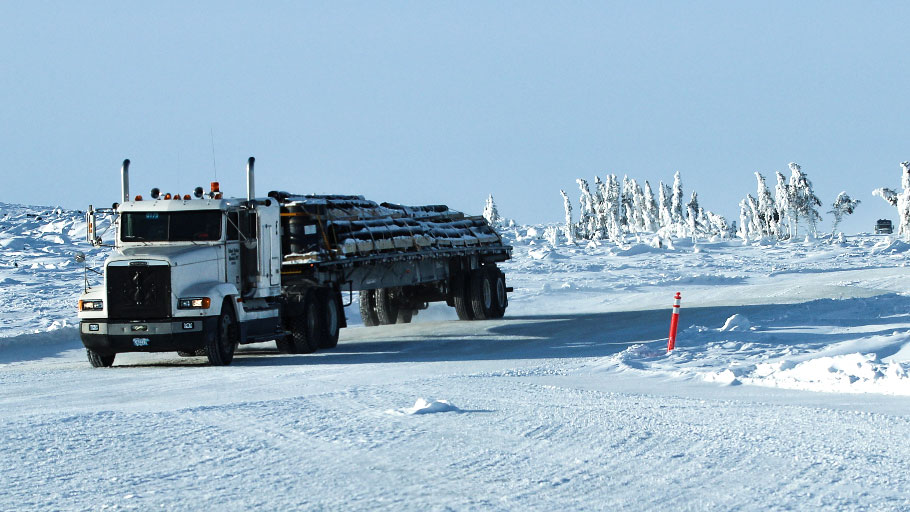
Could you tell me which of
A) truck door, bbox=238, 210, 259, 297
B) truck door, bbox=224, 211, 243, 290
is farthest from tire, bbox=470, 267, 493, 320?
truck door, bbox=224, 211, 243, 290

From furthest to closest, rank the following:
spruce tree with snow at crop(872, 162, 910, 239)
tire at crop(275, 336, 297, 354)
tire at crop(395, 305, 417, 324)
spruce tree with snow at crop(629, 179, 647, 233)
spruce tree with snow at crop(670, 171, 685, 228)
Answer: spruce tree with snow at crop(629, 179, 647, 233) → spruce tree with snow at crop(670, 171, 685, 228) → spruce tree with snow at crop(872, 162, 910, 239) → tire at crop(395, 305, 417, 324) → tire at crop(275, 336, 297, 354)

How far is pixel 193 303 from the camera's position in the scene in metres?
16.9

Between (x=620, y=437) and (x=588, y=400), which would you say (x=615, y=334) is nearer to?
(x=588, y=400)

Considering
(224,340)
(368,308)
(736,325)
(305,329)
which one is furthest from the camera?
(368,308)

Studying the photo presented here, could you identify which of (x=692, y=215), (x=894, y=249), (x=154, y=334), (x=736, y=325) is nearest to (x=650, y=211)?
(x=692, y=215)

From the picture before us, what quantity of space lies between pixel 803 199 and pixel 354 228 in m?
103

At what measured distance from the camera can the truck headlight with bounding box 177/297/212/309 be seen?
16.9 metres

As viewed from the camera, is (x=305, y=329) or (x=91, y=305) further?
(x=305, y=329)

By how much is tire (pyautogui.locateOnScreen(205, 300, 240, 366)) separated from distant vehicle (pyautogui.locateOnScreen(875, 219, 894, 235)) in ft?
355

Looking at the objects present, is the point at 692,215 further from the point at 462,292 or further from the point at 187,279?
the point at 187,279

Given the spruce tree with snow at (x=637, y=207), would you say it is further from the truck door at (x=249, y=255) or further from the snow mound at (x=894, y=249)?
the truck door at (x=249, y=255)

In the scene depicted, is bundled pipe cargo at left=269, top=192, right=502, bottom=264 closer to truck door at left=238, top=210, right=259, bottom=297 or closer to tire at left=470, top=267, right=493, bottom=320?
tire at left=470, top=267, right=493, bottom=320

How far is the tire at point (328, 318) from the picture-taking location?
65.6 ft

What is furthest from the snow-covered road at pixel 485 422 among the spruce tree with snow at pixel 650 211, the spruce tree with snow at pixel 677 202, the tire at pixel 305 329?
the spruce tree with snow at pixel 650 211
